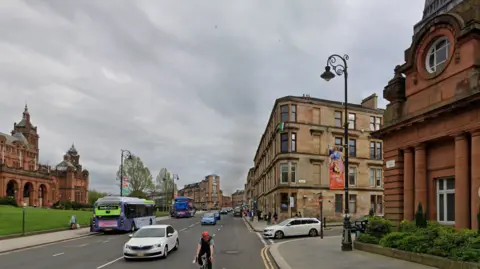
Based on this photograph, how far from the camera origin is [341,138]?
180 ft

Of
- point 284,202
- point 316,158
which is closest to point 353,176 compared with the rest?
point 316,158

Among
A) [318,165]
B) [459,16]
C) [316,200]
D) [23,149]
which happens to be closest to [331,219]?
[316,200]

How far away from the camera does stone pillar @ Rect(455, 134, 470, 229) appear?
661 inches

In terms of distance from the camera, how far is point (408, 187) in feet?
67.4

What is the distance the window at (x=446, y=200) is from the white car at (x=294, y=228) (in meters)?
13.7

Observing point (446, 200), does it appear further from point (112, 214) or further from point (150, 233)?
point (112, 214)

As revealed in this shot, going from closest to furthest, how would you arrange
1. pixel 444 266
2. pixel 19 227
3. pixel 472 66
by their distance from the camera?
pixel 444 266, pixel 472 66, pixel 19 227

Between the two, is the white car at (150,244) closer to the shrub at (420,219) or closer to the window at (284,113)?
the shrub at (420,219)

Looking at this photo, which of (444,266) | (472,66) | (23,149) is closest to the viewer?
(444,266)

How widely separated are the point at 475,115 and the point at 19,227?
34.4 metres

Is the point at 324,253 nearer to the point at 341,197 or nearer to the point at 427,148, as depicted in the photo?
the point at 427,148

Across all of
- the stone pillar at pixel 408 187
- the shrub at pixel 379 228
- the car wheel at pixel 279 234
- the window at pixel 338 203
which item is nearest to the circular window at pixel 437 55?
the stone pillar at pixel 408 187

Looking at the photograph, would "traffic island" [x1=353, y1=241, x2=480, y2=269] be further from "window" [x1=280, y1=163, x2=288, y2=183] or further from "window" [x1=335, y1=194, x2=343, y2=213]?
"window" [x1=335, y1=194, x2=343, y2=213]

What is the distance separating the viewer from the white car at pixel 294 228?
104ft
